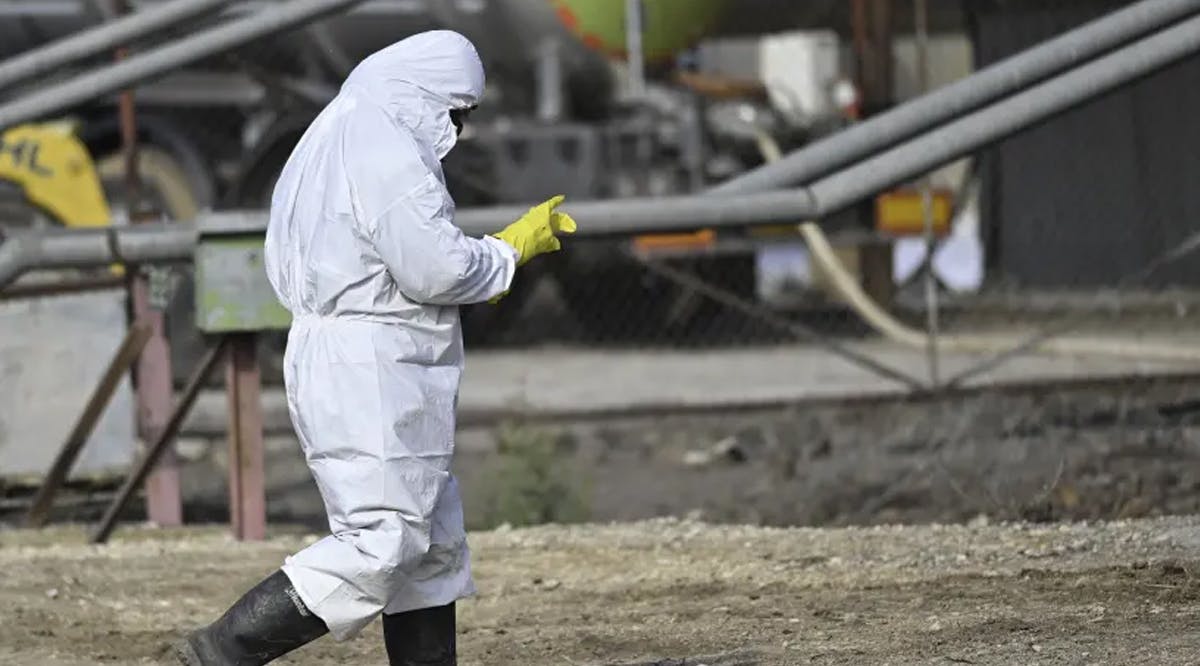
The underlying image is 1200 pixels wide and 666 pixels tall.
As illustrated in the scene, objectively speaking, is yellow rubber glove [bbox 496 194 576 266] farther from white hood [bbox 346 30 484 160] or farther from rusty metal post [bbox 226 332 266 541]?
rusty metal post [bbox 226 332 266 541]

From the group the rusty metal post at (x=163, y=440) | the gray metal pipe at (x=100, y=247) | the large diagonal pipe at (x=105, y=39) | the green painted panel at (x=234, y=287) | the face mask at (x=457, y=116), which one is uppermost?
the large diagonal pipe at (x=105, y=39)

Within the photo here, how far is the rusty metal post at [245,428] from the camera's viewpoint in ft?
25.6

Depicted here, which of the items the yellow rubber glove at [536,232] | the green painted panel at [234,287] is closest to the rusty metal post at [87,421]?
the green painted panel at [234,287]

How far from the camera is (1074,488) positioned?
8.55 meters

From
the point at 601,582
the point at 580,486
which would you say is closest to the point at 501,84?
the point at 580,486

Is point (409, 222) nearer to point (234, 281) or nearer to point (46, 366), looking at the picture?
point (234, 281)

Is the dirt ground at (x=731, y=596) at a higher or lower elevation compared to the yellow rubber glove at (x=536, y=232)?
lower

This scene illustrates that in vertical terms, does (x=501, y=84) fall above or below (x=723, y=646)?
above

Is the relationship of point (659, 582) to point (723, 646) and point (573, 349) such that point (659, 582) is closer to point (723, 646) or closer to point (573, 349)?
point (723, 646)

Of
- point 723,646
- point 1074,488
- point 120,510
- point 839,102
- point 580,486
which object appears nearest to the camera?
point 723,646

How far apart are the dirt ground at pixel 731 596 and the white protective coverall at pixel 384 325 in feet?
3.51

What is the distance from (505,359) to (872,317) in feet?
8.39

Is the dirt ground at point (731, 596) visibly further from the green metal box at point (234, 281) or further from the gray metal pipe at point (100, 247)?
the gray metal pipe at point (100, 247)

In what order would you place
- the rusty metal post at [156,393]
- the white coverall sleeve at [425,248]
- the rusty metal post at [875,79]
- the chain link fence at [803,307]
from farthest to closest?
the rusty metal post at [875,79] → the chain link fence at [803,307] → the rusty metal post at [156,393] → the white coverall sleeve at [425,248]
